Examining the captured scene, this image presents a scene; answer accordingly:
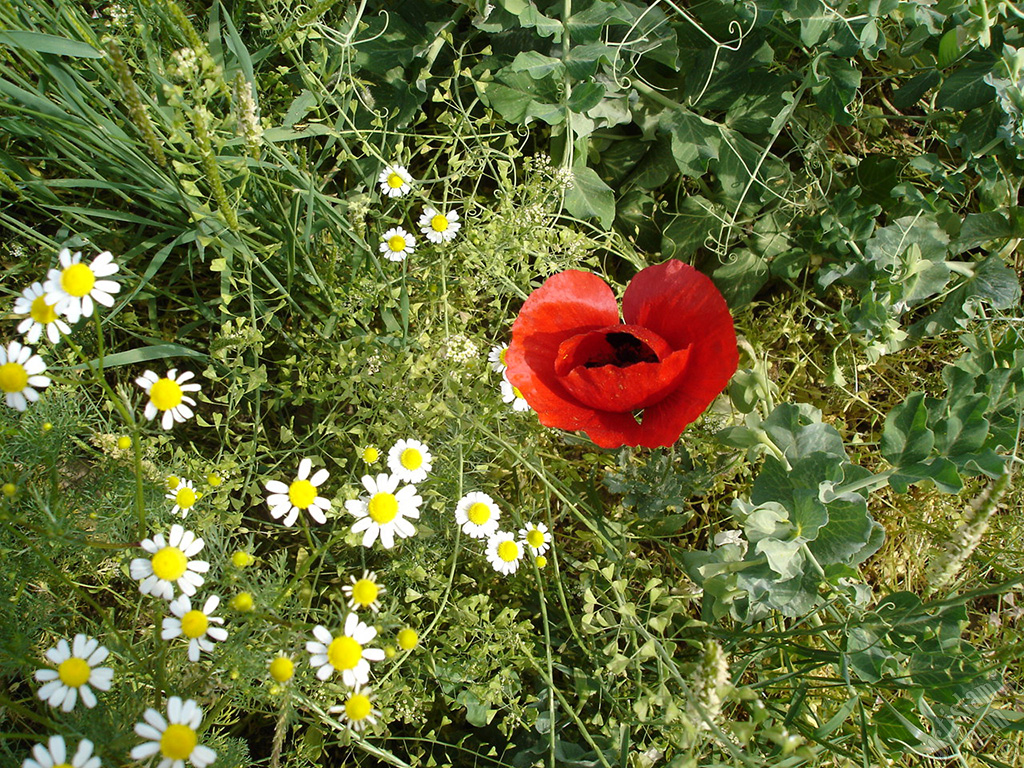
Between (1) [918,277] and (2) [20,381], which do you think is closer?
(2) [20,381]

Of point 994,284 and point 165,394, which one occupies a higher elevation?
point 165,394

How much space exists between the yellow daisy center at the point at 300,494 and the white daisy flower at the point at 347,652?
0.18 metres

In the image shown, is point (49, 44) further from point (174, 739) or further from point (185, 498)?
point (174, 739)

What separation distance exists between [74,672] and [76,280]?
20.8 inches

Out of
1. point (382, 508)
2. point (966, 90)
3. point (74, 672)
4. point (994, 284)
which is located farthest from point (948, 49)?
point (74, 672)

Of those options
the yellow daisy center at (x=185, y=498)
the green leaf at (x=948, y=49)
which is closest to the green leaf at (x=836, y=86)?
the green leaf at (x=948, y=49)

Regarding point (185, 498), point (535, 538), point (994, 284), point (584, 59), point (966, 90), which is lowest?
point (535, 538)

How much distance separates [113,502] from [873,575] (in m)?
1.73

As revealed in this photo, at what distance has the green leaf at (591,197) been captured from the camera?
1672mm

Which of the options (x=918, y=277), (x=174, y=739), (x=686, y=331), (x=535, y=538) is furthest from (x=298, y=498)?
(x=918, y=277)

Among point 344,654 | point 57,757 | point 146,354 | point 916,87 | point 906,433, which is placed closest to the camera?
point 57,757

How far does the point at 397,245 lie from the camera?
1.42 metres

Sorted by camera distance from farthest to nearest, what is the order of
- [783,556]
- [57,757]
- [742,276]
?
[742,276] < [783,556] < [57,757]

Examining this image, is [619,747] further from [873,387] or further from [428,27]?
[428,27]
